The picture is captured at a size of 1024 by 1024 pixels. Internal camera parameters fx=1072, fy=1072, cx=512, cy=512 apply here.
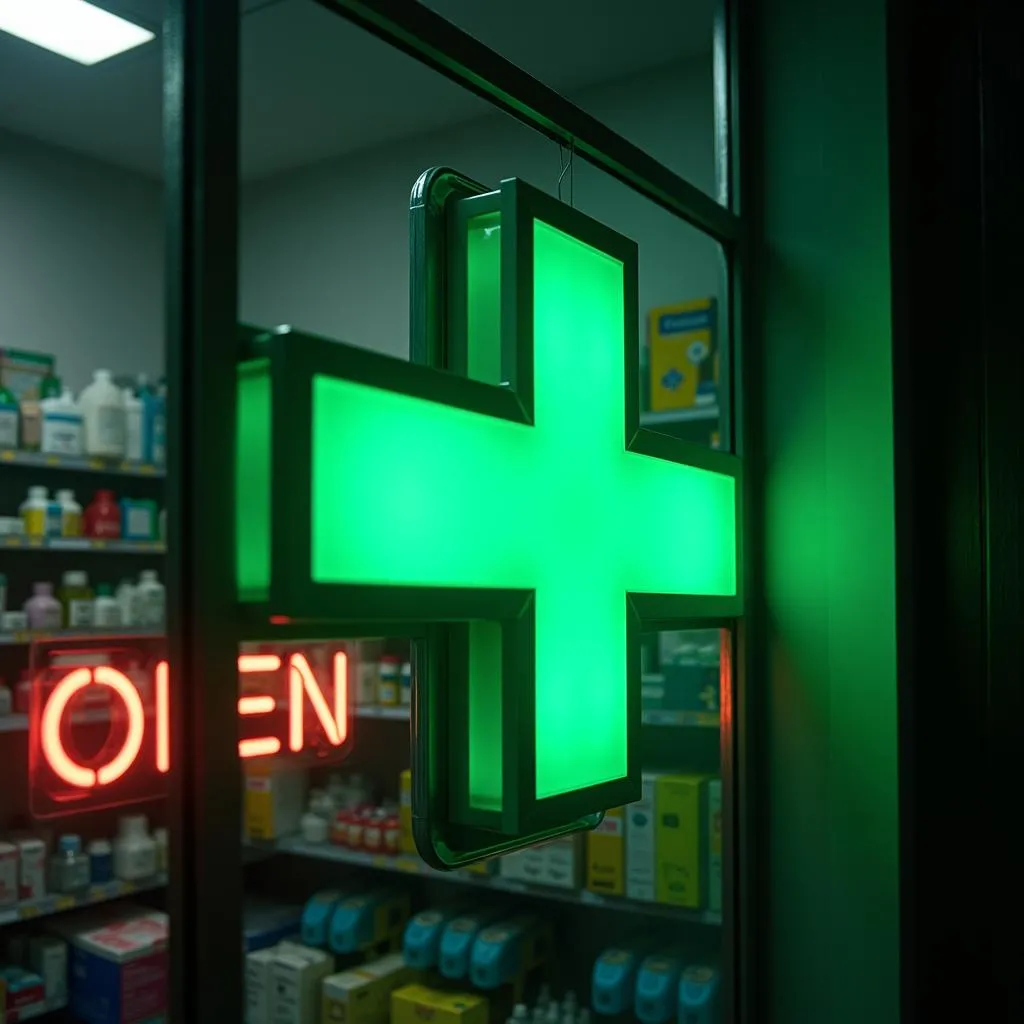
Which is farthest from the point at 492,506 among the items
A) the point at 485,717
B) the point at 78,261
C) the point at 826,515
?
the point at 78,261

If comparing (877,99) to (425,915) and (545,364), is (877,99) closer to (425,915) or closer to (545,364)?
(545,364)

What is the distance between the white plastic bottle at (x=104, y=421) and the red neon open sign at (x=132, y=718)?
73 cm

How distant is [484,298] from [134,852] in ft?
11.2

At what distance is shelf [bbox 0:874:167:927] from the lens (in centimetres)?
357

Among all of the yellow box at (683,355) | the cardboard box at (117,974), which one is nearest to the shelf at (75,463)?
the cardboard box at (117,974)

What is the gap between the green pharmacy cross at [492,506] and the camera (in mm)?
998

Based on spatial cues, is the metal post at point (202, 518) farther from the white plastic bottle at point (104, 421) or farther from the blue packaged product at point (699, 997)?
the white plastic bottle at point (104, 421)

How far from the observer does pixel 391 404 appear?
109cm

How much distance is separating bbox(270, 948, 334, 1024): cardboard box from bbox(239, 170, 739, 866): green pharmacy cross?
107 inches

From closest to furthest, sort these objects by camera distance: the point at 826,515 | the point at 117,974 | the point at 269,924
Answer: the point at 826,515 → the point at 117,974 → the point at 269,924

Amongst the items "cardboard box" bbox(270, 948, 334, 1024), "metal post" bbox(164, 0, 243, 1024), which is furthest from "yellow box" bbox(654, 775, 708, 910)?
"metal post" bbox(164, 0, 243, 1024)

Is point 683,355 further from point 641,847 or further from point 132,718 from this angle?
point 132,718

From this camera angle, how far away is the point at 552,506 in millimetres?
1325

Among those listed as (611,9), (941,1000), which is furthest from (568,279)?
(611,9)
